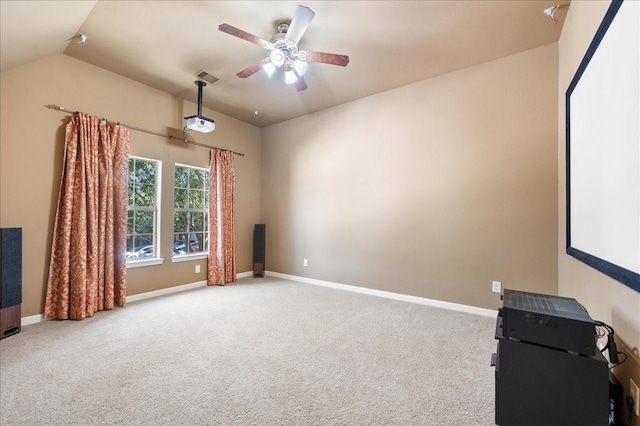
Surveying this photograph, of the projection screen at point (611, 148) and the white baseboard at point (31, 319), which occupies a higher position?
the projection screen at point (611, 148)

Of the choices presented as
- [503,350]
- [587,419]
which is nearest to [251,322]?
[503,350]

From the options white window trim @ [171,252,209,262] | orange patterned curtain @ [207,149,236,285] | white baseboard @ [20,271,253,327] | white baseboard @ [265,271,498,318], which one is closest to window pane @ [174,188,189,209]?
orange patterned curtain @ [207,149,236,285]

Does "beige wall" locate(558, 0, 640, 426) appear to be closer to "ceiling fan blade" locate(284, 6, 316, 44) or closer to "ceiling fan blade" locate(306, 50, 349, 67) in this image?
"ceiling fan blade" locate(306, 50, 349, 67)

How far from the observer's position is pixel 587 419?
3.77 ft

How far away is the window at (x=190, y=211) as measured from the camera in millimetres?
4473

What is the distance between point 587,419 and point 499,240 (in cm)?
241

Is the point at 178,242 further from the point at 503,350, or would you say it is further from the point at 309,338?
the point at 503,350

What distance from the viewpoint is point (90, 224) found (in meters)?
3.31

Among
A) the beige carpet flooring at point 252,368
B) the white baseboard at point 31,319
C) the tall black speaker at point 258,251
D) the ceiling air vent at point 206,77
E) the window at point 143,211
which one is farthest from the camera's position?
the tall black speaker at point 258,251

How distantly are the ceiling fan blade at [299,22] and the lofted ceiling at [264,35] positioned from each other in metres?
0.27

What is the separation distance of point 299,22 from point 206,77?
1989mm

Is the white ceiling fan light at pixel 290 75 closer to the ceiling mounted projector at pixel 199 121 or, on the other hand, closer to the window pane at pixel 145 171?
the ceiling mounted projector at pixel 199 121

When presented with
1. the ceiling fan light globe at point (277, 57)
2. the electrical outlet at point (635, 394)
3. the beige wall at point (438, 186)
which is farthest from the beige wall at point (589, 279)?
the ceiling fan light globe at point (277, 57)

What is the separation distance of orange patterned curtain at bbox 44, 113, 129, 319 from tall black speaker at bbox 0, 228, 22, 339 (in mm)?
326
